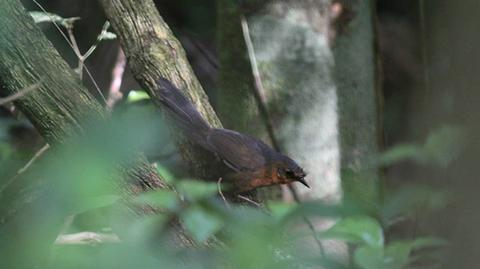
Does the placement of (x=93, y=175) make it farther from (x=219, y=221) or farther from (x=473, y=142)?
(x=473, y=142)

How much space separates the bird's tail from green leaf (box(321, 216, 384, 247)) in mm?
684

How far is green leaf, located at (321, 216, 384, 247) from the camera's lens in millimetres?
1152

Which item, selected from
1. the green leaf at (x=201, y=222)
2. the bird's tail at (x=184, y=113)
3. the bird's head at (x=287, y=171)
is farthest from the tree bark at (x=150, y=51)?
the green leaf at (x=201, y=222)

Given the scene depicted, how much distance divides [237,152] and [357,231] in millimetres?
662

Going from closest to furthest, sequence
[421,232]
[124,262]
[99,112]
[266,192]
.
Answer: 1. [124,262]
2. [99,112]
3. [421,232]
4. [266,192]

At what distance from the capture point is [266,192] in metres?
2.46

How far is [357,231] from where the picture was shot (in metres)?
1.20

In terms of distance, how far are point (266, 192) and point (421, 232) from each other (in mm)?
664

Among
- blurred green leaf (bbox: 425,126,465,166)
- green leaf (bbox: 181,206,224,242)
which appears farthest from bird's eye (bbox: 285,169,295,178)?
green leaf (bbox: 181,206,224,242)

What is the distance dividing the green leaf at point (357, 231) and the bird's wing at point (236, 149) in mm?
565

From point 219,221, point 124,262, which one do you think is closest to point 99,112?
point 219,221

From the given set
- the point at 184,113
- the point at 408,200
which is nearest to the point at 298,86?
the point at 184,113

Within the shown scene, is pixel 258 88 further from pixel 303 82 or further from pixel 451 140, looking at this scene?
pixel 451 140

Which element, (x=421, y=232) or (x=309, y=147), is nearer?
(x=421, y=232)
